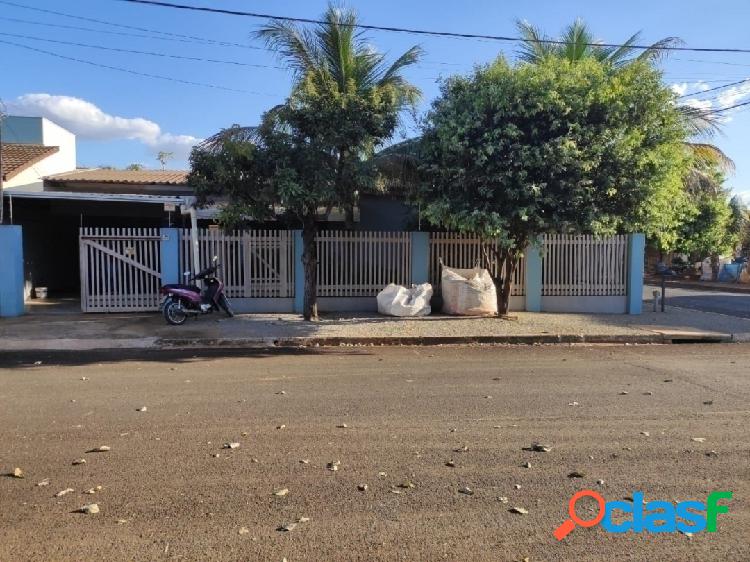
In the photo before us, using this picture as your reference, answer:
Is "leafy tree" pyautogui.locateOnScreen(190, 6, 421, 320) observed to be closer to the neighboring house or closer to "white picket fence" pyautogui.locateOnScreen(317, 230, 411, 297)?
"white picket fence" pyautogui.locateOnScreen(317, 230, 411, 297)

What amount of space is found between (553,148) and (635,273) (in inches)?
220

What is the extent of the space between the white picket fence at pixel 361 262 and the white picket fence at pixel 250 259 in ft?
2.67

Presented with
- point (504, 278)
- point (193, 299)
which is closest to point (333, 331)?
point (193, 299)

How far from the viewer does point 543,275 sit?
14.3m

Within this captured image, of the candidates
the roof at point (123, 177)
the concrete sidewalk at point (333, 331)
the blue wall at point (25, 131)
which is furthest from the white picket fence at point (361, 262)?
the blue wall at point (25, 131)

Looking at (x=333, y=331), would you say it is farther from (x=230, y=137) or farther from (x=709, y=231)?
(x=709, y=231)

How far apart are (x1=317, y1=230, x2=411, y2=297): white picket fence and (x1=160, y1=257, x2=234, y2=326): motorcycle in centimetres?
248

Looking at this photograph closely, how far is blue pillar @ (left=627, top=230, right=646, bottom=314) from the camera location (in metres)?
14.2

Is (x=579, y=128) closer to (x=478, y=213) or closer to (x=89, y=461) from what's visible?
(x=478, y=213)

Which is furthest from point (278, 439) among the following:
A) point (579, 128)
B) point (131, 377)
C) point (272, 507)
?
point (579, 128)

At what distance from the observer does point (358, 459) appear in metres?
4.46

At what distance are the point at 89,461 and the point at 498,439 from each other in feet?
10.7

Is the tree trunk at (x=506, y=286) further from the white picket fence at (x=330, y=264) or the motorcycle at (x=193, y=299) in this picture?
the motorcycle at (x=193, y=299)

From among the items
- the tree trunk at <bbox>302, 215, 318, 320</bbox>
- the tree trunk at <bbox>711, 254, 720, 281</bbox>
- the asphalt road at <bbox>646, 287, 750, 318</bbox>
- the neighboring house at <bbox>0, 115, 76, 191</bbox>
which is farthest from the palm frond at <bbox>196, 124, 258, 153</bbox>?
the tree trunk at <bbox>711, 254, 720, 281</bbox>
